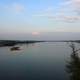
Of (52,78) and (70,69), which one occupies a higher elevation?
(70,69)

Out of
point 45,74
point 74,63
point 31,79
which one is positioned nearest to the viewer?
point 74,63

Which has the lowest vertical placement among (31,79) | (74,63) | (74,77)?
(31,79)

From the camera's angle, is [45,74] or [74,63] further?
[45,74]

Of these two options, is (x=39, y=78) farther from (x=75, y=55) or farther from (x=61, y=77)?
(x=75, y=55)

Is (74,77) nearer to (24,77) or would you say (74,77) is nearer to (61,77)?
(61,77)

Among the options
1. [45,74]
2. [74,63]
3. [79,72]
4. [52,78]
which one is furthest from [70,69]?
[45,74]

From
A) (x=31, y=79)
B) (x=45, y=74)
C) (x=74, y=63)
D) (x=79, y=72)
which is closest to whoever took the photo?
(x=79, y=72)

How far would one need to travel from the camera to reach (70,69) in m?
15.1

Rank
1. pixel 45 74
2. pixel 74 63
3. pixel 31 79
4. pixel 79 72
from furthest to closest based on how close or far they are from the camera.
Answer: pixel 45 74, pixel 31 79, pixel 74 63, pixel 79 72

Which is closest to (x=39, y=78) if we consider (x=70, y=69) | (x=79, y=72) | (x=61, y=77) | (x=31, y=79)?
(x=31, y=79)

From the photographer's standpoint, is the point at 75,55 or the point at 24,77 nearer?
the point at 75,55

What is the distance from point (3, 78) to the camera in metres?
21.0

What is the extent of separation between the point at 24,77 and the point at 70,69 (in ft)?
25.5

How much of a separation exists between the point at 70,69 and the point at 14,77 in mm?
8263
